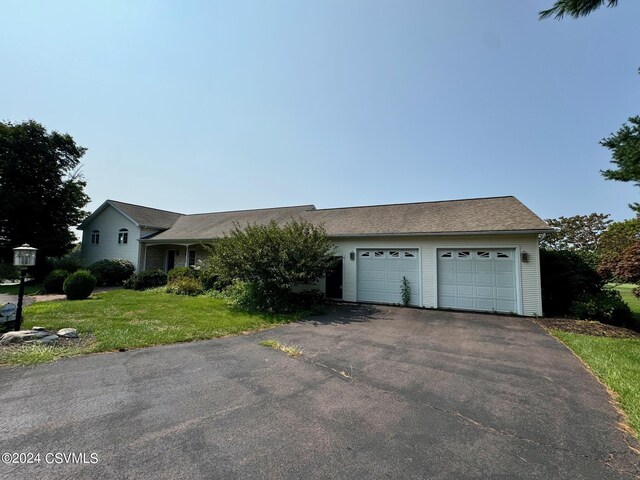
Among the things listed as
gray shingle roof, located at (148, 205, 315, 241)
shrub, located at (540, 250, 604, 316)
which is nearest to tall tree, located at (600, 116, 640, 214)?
shrub, located at (540, 250, 604, 316)

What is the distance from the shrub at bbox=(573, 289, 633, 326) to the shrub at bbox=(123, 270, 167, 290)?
18.7 metres

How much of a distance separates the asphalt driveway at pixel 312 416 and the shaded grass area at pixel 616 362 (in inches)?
8.6

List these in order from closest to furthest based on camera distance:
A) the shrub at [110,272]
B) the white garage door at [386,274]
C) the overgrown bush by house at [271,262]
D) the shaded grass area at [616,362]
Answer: the shaded grass area at [616,362]
the overgrown bush by house at [271,262]
the white garage door at [386,274]
the shrub at [110,272]

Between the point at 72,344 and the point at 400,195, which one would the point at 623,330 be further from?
the point at 72,344

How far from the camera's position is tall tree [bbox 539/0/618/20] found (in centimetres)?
693

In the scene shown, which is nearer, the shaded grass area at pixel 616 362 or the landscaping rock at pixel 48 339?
the shaded grass area at pixel 616 362

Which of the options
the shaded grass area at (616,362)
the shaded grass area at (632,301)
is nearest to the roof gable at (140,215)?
the shaded grass area at (616,362)

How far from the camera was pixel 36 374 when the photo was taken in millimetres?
4125

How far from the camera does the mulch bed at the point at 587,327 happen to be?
291 inches

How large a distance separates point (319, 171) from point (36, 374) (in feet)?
44.5

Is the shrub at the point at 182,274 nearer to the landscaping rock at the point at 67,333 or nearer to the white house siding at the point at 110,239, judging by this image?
the white house siding at the point at 110,239

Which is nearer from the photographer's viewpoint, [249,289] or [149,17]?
[149,17]

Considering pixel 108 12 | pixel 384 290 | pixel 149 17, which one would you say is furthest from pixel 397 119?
pixel 108 12

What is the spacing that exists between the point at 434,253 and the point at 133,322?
1029 centimetres
